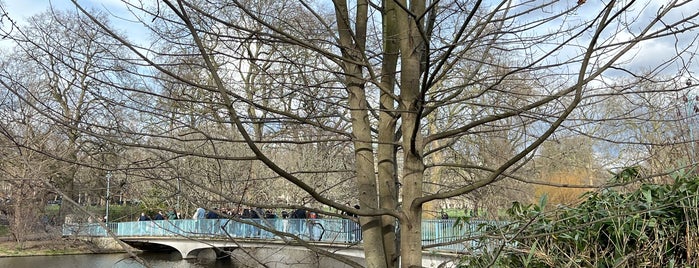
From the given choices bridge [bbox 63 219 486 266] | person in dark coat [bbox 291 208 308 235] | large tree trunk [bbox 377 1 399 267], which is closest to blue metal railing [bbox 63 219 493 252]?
bridge [bbox 63 219 486 266]

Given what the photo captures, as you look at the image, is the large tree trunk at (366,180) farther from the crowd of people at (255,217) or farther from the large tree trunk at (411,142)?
the large tree trunk at (411,142)

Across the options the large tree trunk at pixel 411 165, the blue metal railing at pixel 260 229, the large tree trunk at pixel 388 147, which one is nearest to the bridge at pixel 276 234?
the blue metal railing at pixel 260 229

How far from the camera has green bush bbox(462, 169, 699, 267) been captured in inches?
96.3

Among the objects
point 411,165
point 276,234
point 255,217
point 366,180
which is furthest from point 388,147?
point 255,217

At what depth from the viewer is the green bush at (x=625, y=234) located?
8.02 ft

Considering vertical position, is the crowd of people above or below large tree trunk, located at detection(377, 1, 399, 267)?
below

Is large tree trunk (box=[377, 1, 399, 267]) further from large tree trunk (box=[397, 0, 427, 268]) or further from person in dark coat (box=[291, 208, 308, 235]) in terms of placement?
person in dark coat (box=[291, 208, 308, 235])

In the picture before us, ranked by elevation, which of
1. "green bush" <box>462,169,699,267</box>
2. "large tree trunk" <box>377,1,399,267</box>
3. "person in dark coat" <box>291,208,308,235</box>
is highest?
"large tree trunk" <box>377,1,399,267</box>

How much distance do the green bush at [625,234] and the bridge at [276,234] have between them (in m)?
0.35

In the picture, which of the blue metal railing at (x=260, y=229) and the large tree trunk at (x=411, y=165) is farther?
the blue metal railing at (x=260, y=229)

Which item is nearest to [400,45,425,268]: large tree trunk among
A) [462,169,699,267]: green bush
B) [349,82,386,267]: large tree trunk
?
[349,82,386,267]: large tree trunk

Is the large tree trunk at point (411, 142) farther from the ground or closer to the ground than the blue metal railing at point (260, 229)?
farther from the ground

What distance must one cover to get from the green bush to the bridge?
350 millimetres

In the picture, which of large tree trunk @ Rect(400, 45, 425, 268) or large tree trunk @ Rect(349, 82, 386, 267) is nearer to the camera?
large tree trunk @ Rect(400, 45, 425, 268)
